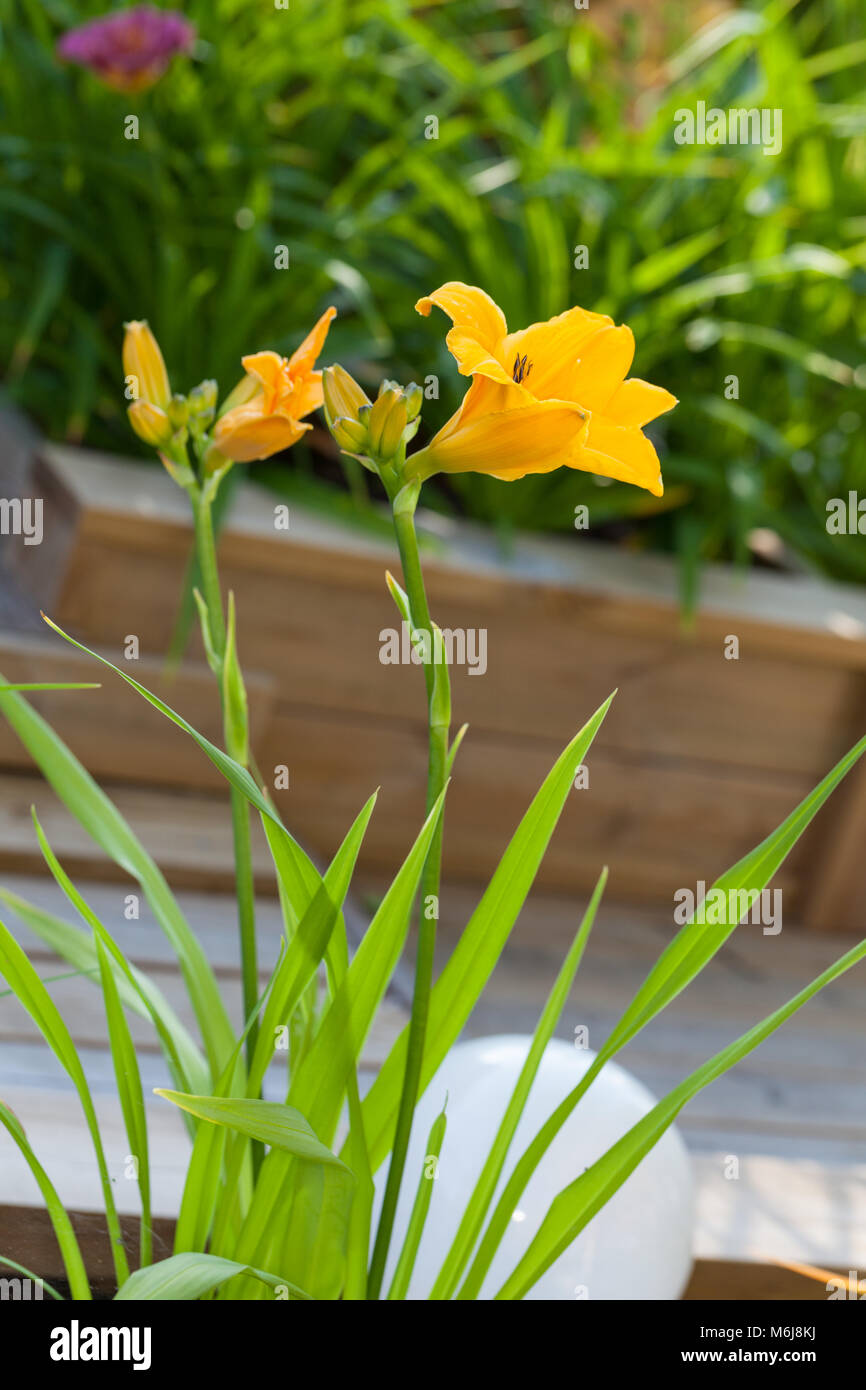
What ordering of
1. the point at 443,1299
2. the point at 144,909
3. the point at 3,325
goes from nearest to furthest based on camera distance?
the point at 443,1299, the point at 144,909, the point at 3,325

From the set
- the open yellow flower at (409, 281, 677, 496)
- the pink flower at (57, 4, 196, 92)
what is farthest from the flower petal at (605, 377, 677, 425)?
the pink flower at (57, 4, 196, 92)

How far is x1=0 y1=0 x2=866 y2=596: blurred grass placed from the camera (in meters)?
1.86

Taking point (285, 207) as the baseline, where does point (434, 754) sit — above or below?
below

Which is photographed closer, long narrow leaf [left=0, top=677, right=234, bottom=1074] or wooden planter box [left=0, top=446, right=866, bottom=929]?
long narrow leaf [left=0, top=677, right=234, bottom=1074]

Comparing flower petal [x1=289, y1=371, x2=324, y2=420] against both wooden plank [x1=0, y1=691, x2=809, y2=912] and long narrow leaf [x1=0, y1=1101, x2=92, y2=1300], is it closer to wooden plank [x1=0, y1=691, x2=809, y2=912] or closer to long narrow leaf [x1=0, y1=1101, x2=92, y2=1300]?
long narrow leaf [x1=0, y1=1101, x2=92, y2=1300]

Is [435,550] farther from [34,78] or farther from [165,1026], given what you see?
[165,1026]

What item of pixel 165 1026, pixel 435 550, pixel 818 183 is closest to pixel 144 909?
pixel 435 550

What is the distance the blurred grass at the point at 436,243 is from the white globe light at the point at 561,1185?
100 cm

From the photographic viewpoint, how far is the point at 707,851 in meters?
1.99

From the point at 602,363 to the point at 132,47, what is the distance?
1367 mm

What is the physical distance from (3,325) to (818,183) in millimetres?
1203

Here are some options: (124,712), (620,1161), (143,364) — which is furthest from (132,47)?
(620,1161)

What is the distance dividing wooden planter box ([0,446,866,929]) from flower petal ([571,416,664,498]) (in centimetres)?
105
